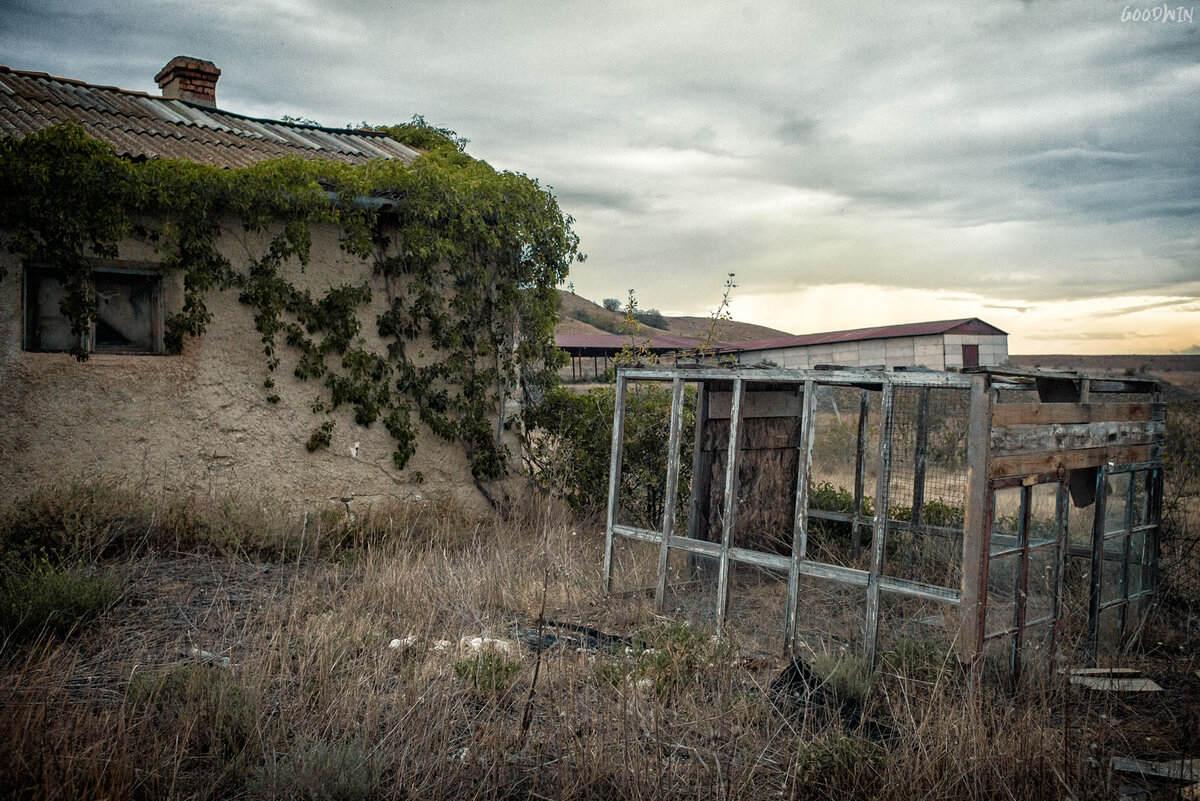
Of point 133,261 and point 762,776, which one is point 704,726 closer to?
point 762,776

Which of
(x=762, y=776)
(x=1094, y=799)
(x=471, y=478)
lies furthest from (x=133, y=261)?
(x=1094, y=799)

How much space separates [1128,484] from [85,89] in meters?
11.6

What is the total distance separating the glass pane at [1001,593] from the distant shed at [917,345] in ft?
32.0

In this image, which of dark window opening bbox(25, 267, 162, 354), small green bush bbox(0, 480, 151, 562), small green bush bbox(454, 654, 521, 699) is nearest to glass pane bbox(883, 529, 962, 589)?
small green bush bbox(454, 654, 521, 699)

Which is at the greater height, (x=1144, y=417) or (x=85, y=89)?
(x=85, y=89)

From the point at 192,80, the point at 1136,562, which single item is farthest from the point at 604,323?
the point at 1136,562

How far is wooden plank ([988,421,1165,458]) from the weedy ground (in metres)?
1.29

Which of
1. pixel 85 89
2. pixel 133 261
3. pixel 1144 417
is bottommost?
pixel 1144 417

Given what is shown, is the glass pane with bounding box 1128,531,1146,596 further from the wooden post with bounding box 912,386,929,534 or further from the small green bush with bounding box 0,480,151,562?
the small green bush with bounding box 0,480,151,562

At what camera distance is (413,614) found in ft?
17.1

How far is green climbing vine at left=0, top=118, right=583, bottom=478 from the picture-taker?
660 centimetres

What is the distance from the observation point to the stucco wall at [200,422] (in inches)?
254

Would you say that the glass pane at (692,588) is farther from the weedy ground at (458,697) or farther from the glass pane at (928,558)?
the glass pane at (928,558)

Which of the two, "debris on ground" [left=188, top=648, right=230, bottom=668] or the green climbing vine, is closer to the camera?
"debris on ground" [left=188, top=648, right=230, bottom=668]
